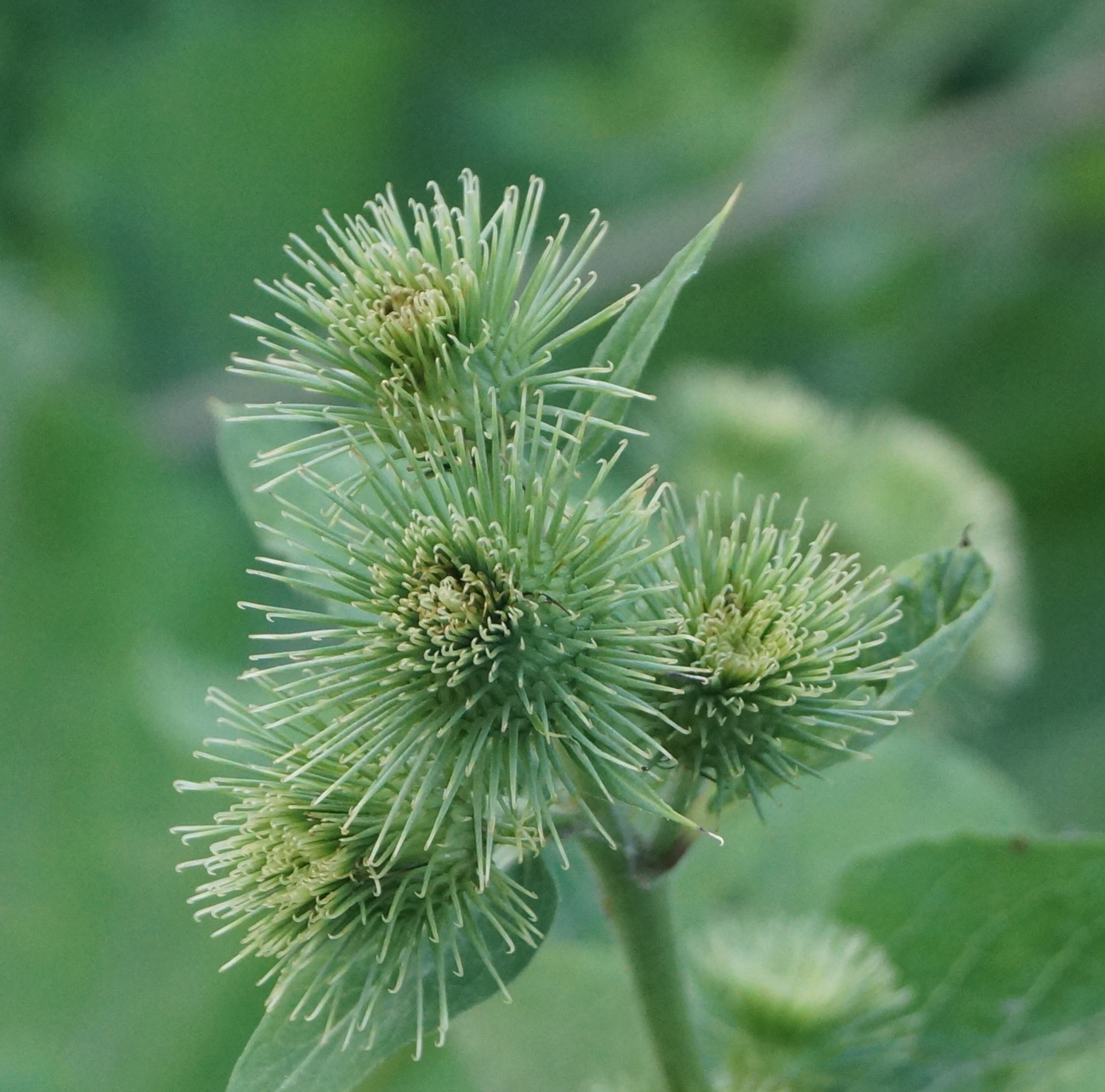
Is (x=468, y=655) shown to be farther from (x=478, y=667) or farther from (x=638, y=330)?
(x=638, y=330)

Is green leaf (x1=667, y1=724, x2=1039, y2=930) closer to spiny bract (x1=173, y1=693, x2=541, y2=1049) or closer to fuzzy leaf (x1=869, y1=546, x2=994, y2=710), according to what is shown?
fuzzy leaf (x1=869, y1=546, x2=994, y2=710)

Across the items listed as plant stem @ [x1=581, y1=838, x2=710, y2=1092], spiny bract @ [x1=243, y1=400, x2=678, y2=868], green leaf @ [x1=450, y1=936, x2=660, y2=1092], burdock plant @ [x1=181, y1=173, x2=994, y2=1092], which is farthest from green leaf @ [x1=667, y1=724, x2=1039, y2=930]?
spiny bract @ [x1=243, y1=400, x2=678, y2=868]

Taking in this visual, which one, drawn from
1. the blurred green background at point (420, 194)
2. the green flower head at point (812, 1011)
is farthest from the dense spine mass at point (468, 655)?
the blurred green background at point (420, 194)

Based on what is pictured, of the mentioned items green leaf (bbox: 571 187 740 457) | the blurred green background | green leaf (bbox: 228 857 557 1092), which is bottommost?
green leaf (bbox: 228 857 557 1092)

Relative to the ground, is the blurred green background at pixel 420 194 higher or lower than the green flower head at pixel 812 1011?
higher

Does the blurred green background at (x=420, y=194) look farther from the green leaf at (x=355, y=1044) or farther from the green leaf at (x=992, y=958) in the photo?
the green leaf at (x=355, y=1044)

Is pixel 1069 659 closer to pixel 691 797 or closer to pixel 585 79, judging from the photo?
pixel 585 79

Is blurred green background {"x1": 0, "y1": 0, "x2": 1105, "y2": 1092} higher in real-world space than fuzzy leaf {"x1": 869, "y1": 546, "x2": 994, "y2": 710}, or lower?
higher
